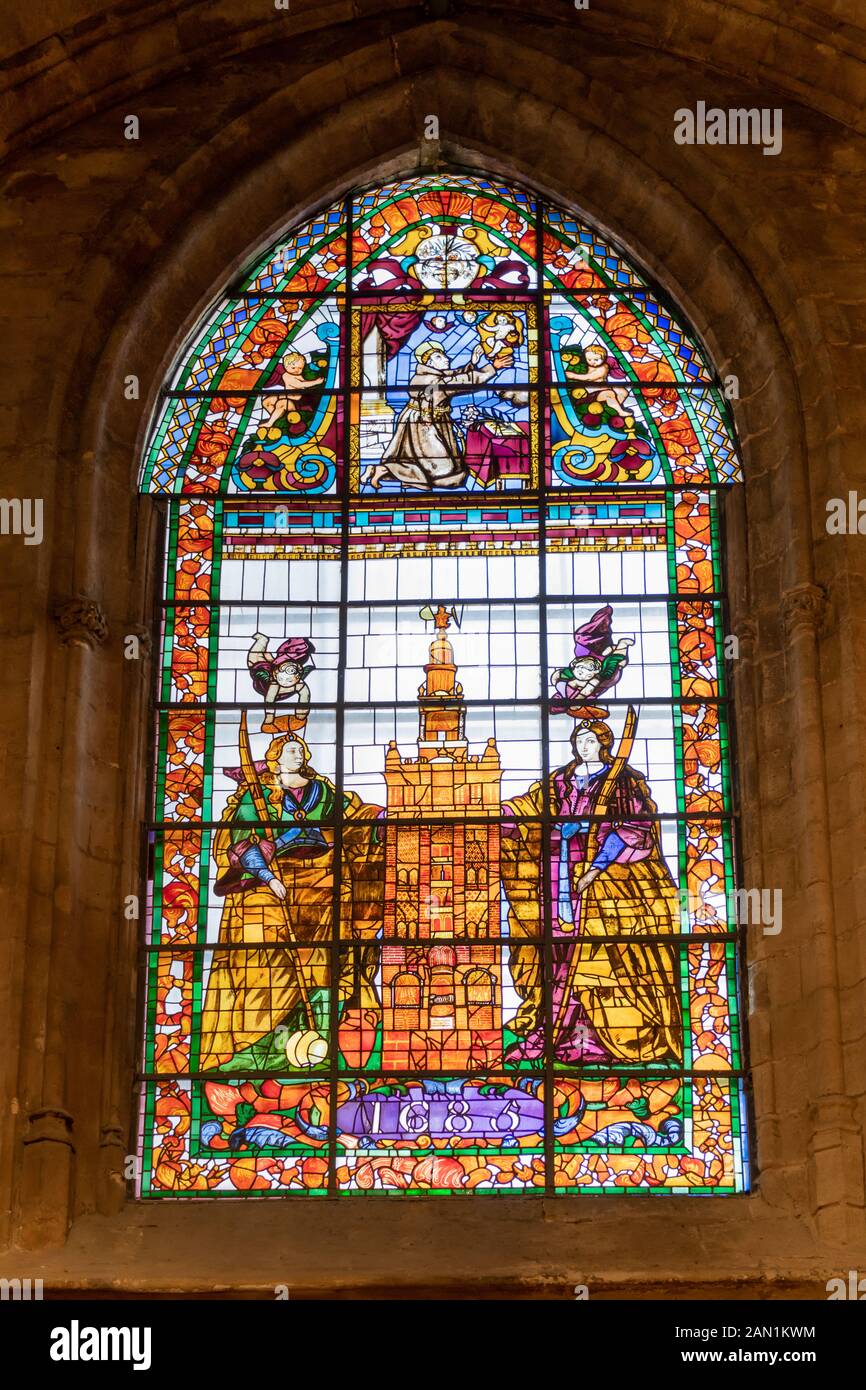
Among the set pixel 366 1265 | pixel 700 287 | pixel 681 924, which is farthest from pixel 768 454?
pixel 366 1265

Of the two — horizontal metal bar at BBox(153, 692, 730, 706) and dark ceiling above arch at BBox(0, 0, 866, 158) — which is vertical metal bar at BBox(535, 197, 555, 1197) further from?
dark ceiling above arch at BBox(0, 0, 866, 158)

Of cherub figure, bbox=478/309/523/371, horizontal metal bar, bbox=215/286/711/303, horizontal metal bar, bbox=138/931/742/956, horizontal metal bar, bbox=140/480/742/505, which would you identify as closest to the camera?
horizontal metal bar, bbox=138/931/742/956

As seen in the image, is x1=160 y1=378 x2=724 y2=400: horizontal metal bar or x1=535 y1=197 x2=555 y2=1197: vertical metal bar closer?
x1=535 y1=197 x2=555 y2=1197: vertical metal bar

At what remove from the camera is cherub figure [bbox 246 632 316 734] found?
1235 cm

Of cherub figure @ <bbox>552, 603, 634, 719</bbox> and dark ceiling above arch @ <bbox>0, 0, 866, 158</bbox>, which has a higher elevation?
dark ceiling above arch @ <bbox>0, 0, 866, 158</bbox>

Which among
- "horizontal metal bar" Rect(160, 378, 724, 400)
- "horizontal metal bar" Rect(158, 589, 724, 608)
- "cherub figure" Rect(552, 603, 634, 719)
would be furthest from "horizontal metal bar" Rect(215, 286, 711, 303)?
"cherub figure" Rect(552, 603, 634, 719)

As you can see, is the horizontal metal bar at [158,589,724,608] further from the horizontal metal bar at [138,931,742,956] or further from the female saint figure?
the horizontal metal bar at [138,931,742,956]

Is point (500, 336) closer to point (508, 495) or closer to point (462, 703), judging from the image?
point (508, 495)

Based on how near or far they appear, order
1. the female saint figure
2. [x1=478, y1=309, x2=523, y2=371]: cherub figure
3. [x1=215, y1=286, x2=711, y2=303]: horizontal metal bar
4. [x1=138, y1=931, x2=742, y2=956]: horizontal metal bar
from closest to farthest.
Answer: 1. the female saint figure
2. [x1=138, y1=931, x2=742, y2=956]: horizontal metal bar
3. [x1=478, y1=309, x2=523, y2=371]: cherub figure
4. [x1=215, y1=286, x2=711, y2=303]: horizontal metal bar

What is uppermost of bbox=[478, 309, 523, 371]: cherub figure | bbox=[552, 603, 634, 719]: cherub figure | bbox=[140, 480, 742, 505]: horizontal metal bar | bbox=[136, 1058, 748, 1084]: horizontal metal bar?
bbox=[478, 309, 523, 371]: cherub figure

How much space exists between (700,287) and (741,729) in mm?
2182

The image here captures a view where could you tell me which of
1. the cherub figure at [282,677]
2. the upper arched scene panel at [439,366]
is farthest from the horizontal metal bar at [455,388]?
the cherub figure at [282,677]

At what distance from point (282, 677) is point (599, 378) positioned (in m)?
2.05

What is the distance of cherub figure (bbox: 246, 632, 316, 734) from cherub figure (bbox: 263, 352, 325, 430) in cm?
114
